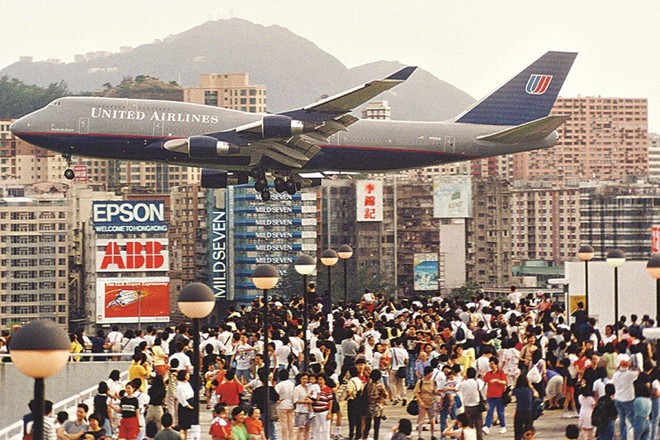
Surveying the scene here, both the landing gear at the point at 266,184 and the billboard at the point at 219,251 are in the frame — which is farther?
the billboard at the point at 219,251

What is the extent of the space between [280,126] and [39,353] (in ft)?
110

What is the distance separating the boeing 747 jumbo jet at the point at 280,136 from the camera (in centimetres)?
4788

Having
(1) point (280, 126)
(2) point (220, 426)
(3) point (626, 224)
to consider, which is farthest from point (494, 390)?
(3) point (626, 224)

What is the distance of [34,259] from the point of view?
586 ft

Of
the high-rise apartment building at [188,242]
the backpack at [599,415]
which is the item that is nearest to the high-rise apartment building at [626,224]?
the high-rise apartment building at [188,242]

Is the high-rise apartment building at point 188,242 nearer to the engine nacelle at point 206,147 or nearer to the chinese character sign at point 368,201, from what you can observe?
the chinese character sign at point 368,201

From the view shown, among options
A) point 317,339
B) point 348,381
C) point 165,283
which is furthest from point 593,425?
point 165,283

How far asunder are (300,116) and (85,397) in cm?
2159

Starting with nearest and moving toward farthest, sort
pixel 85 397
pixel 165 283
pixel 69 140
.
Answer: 1. pixel 85 397
2. pixel 69 140
3. pixel 165 283

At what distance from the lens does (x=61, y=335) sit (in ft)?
46.6

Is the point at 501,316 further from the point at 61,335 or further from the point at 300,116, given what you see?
the point at 61,335

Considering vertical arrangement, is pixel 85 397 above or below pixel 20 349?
below

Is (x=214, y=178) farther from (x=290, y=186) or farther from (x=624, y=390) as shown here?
(x=624, y=390)

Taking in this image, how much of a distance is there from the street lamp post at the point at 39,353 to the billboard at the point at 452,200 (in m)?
174
